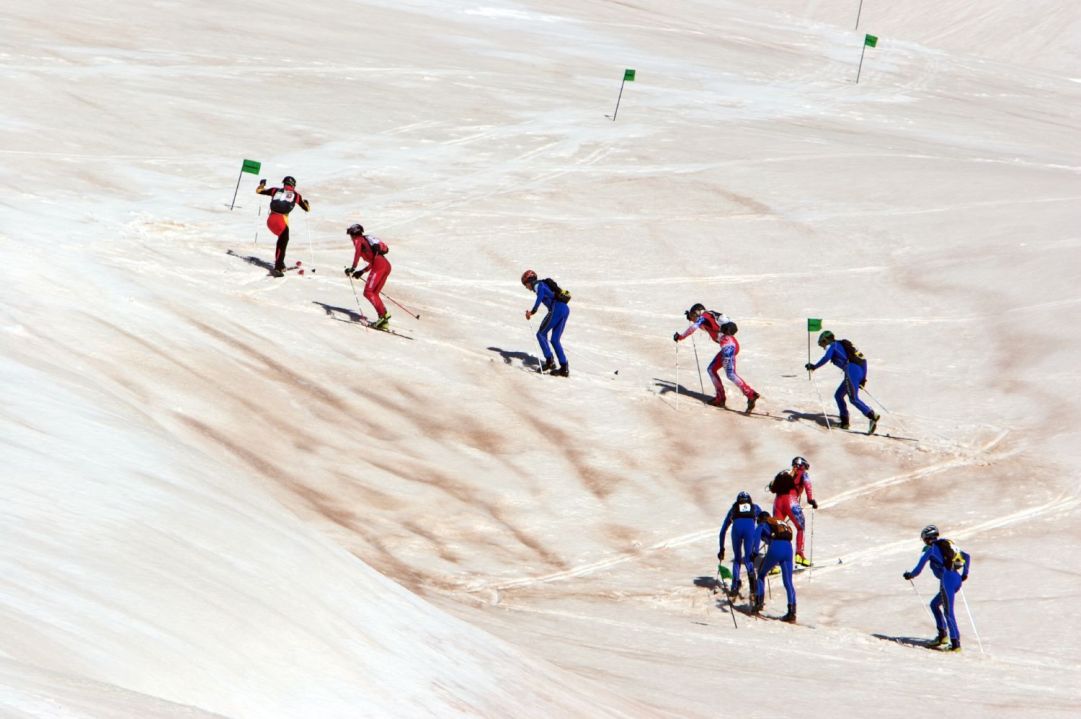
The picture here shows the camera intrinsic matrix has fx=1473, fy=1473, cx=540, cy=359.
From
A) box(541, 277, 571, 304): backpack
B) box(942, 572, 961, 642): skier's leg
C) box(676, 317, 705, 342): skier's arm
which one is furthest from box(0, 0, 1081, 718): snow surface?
box(541, 277, 571, 304): backpack

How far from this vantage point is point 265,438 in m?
16.2

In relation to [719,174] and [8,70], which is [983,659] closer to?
[719,174]

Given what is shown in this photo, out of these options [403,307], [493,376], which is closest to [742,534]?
[493,376]

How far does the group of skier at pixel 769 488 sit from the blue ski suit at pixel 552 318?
0.01 meters

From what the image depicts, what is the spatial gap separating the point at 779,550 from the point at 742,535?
642mm

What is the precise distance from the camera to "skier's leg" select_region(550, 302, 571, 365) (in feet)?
67.2

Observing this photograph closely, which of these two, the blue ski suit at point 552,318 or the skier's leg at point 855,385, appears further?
the blue ski suit at point 552,318

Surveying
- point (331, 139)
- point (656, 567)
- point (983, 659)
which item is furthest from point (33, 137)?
point (983, 659)

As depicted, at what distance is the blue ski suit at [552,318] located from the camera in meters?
20.5

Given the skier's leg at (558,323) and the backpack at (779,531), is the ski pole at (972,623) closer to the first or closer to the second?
the backpack at (779,531)

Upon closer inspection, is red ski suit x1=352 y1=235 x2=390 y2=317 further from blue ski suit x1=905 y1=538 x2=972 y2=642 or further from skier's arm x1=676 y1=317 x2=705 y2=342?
blue ski suit x1=905 y1=538 x2=972 y2=642

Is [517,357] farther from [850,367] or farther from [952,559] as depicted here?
[952,559]

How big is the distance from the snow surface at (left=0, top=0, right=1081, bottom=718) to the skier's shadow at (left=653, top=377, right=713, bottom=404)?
0.10 meters

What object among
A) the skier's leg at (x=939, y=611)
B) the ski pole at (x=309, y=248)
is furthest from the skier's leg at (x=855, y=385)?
the ski pole at (x=309, y=248)
